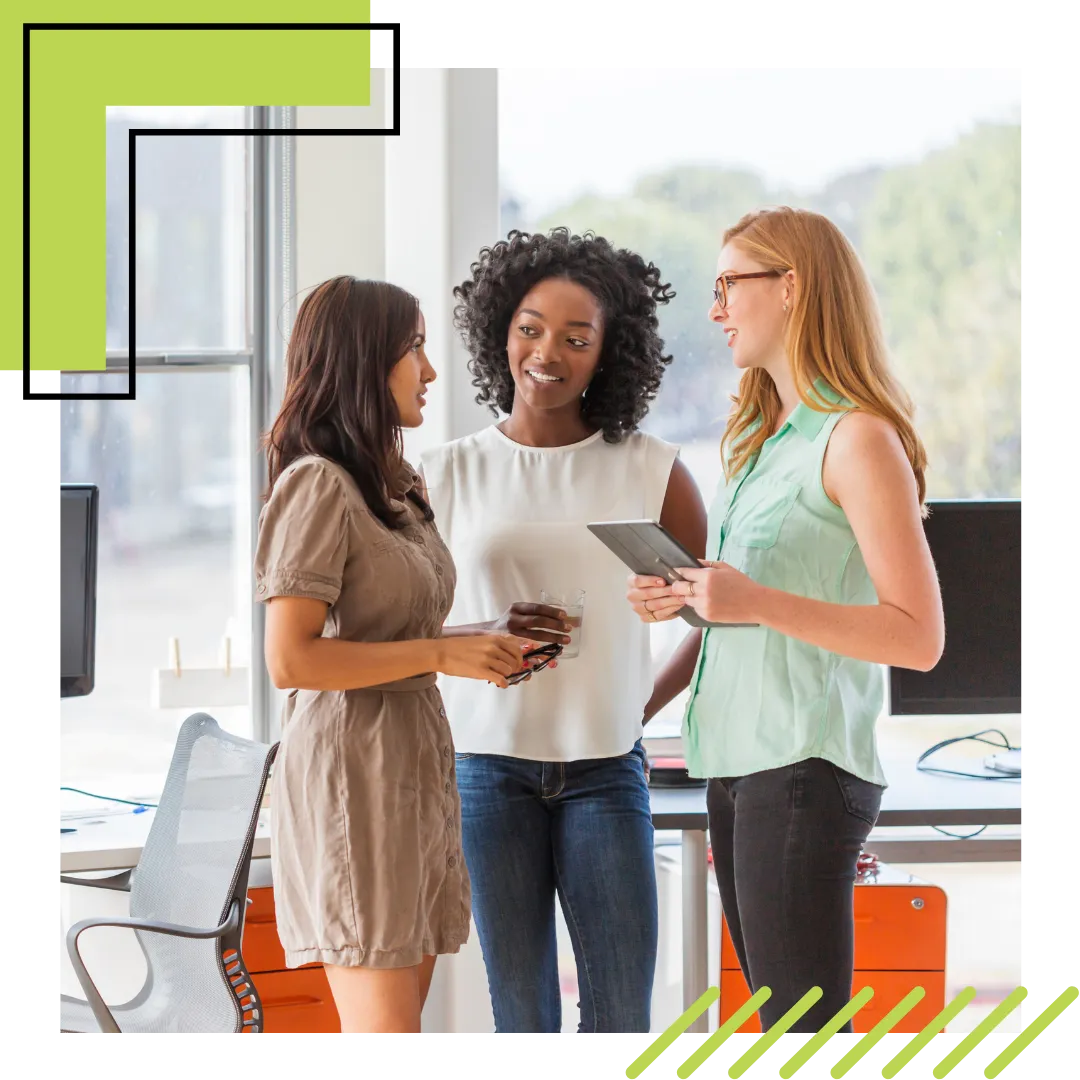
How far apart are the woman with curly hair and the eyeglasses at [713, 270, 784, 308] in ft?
1.10

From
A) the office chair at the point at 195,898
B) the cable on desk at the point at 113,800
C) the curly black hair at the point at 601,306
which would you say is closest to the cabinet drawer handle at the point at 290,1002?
the office chair at the point at 195,898

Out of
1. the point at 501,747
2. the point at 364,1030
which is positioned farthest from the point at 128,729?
the point at 364,1030

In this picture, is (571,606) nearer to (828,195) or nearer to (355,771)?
(355,771)

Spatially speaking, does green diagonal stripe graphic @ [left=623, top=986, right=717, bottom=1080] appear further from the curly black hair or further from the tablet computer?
the curly black hair

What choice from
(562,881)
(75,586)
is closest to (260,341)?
(75,586)

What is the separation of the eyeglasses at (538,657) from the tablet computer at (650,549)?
21 centimetres

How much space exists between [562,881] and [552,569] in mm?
521

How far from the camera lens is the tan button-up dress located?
1.66 meters

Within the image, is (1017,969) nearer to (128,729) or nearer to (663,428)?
(663,428)

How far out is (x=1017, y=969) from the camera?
3289 mm

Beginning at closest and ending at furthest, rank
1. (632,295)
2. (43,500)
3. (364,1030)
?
(43,500) → (364,1030) → (632,295)

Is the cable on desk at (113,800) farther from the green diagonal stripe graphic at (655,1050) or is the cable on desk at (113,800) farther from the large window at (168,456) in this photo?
the green diagonal stripe graphic at (655,1050)

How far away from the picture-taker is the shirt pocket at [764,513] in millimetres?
1759

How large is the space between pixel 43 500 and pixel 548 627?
782mm
